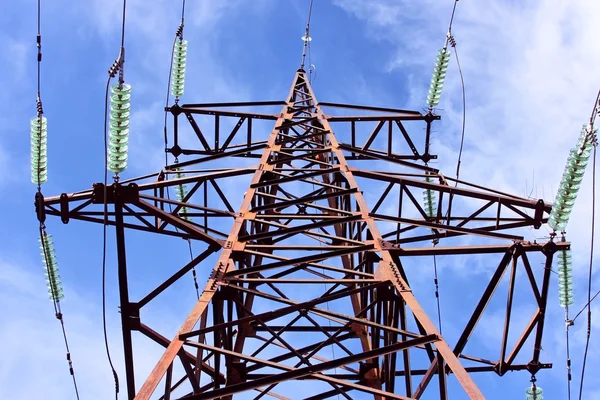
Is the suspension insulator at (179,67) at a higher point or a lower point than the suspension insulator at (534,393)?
higher

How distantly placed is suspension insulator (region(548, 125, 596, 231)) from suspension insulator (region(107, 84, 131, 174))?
667cm

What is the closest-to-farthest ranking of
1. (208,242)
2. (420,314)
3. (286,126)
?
1. (420,314)
2. (208,242)
3. (286,126)

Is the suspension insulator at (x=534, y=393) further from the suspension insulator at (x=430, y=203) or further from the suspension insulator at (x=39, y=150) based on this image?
the suspension insulator at (x=39, y=150)

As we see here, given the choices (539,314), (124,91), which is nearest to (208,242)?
(124,91)

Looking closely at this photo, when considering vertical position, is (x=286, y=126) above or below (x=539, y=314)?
above

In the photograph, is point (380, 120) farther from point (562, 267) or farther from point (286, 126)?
point (562, 267)

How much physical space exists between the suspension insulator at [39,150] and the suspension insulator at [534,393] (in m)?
9.47

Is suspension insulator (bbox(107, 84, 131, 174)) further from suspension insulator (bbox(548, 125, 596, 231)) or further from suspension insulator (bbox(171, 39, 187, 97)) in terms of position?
suspension insulator (bbox(171, 39, 187, 97))

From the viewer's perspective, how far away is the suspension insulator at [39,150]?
1398cm

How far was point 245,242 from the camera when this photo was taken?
11156 mm

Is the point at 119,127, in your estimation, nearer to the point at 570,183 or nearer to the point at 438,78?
the point at 570,183

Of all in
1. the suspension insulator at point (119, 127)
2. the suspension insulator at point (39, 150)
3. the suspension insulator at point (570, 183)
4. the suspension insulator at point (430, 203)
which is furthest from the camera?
the suspension insulator at point (430, 203)

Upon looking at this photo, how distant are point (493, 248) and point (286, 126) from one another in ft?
22.4

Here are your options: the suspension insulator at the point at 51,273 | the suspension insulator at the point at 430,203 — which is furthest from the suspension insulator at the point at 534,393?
the suspension insulator at the point at 51,273
